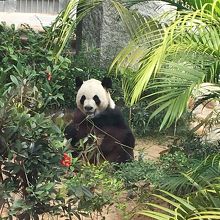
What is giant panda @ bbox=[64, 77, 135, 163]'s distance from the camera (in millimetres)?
6516

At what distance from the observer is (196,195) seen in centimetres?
387

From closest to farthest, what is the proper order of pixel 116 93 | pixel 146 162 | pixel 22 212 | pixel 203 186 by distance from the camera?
pixel 22 212 < pixel 203 186 < pixel 146 162 < pixel 116 93

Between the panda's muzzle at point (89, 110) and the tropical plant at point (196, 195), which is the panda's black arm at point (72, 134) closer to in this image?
the panda's muzzle at point (89, 110)

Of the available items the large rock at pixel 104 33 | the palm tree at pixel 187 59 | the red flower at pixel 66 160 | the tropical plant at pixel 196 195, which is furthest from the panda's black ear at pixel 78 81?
the red flower at pixel 66 160

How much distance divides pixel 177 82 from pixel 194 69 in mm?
158

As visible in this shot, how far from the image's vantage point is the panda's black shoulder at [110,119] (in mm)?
6621

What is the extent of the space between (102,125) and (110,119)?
10cm

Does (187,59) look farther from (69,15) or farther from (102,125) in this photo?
(102,125)

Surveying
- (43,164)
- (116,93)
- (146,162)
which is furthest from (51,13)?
(43,164)

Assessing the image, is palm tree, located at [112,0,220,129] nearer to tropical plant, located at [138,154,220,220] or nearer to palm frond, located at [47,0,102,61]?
tropical plant, located at [138,154,220,220]

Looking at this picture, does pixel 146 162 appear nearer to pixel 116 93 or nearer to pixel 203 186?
pixel 203 186

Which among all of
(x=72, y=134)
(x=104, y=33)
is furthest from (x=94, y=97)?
(x=104, y=33)

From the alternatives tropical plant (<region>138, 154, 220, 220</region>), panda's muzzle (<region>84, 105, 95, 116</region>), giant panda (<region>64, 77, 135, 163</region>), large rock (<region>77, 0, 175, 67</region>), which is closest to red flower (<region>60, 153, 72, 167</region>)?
tropical plant (<region>138, 154, 220, 220</region>)

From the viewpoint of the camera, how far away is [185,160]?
5.38m
